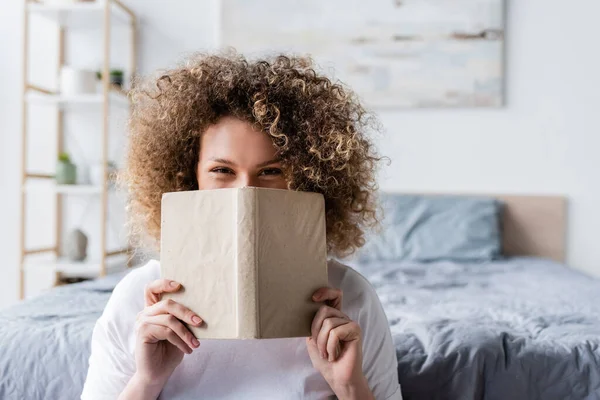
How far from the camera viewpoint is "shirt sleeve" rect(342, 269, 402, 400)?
0.80m

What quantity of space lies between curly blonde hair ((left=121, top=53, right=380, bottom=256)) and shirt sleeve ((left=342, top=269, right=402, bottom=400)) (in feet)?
0.44

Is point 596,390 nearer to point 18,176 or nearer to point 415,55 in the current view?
point 415,55

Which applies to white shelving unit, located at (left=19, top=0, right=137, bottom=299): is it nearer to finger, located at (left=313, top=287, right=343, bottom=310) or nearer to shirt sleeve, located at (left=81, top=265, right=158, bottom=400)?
shirt sleeve, located at (left=81, top=265, right=158, bottom=400)

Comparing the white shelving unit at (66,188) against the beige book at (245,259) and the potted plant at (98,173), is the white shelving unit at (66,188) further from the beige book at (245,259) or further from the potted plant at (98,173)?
the beige book at (245,259)

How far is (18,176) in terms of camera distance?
280 centimetres

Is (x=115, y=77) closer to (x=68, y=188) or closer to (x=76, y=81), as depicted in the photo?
(x=76, y=81)

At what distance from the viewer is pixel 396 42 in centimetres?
270

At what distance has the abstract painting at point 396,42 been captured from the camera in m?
2.67

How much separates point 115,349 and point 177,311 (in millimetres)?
177

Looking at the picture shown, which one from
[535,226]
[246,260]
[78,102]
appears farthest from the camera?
[535,226]

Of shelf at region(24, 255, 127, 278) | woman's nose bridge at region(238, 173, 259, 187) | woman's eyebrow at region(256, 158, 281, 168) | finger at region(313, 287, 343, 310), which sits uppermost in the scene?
woman's eyebrow at region(256, 158, 281, 168)

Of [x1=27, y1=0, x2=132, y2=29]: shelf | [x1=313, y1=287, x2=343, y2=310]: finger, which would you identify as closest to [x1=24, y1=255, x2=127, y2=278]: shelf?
[x1=27, y1=0, x2=132, y2=29]: shelf

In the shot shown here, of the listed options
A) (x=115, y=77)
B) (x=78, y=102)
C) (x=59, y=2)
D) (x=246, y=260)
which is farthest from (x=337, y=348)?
(x=59, y=2)

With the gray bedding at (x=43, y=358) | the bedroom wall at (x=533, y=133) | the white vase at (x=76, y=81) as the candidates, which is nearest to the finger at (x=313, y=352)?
the gray bedding at (x=43, y=358)
